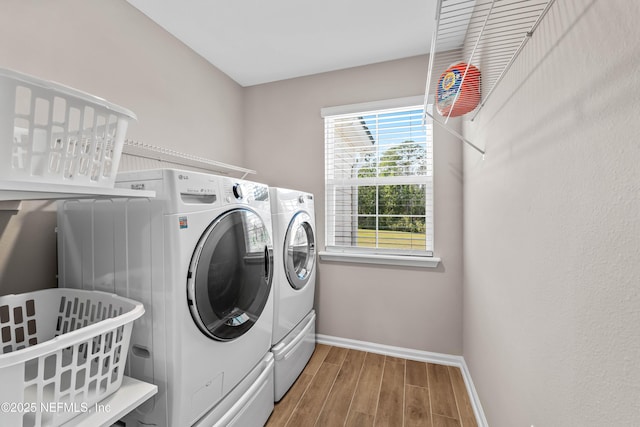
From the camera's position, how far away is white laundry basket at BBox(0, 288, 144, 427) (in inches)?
25.5

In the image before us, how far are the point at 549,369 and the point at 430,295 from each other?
4.67 ft

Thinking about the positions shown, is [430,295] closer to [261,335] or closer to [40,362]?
[261,335]

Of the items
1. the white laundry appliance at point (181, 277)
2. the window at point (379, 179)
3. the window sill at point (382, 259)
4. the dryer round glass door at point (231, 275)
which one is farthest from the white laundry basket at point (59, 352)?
the window at point (379, 179)

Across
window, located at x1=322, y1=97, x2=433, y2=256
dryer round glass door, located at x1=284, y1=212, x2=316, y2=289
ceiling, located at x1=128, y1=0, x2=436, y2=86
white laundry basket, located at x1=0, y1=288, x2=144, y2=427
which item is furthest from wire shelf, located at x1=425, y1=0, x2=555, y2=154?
white laundry basket, located at x1=0, y1=288, x2=144, y2=427

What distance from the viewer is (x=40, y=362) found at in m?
0.68

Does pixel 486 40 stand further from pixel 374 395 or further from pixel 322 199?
pixel 374 395

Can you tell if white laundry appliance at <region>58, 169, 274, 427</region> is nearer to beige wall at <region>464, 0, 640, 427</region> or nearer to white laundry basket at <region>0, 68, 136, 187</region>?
white laundry basket at <region>0, 68, 136, 187</region>

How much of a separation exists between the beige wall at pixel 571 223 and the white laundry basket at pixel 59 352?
1.25m

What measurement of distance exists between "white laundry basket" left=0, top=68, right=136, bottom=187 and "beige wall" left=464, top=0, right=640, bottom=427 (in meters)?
1.21

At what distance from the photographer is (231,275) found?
4.09ft

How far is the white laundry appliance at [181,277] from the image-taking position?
39.5 inches

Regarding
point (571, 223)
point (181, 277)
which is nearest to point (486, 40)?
point (571, 223)

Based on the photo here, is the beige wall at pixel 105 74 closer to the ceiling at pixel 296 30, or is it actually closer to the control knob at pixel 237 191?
the ceiling at pixel 296 30

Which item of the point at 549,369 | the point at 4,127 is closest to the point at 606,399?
the point at 549,369
